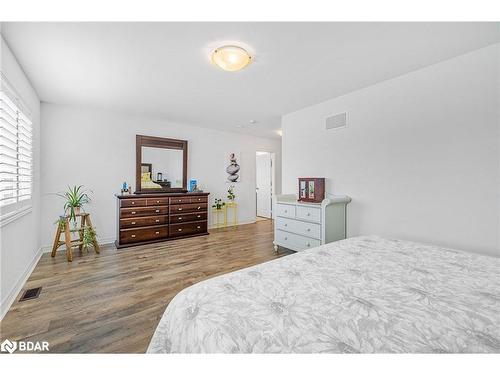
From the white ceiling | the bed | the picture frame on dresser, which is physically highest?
the white ceiling

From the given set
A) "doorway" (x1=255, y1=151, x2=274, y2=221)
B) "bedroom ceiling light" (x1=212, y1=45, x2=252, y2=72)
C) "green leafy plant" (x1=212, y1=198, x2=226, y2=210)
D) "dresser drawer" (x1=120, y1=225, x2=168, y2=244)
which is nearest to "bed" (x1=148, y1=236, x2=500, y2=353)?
"bedroom ceiling light" (x1=212, y1=45, x2=252, y2=72)

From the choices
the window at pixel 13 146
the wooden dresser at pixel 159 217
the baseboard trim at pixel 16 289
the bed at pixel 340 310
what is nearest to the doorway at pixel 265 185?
the wooden dresser at pixel 159 217

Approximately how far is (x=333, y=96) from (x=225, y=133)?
2.92 metres

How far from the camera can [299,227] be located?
321cm

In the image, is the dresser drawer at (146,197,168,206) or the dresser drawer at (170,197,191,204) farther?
the dresser drawer at (170,197,191,204)

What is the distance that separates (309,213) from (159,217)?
268 centimetres

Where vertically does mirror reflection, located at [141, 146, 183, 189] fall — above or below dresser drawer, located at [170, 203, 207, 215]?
above

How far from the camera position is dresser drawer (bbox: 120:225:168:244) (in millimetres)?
3659

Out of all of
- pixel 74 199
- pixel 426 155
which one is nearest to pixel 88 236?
pixel 74 199

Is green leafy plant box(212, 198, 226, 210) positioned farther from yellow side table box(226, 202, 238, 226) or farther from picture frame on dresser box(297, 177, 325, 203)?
picture frame on dresser box(297, 177, 325, 203)

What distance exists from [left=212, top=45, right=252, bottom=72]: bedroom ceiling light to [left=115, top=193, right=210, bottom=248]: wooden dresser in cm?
273

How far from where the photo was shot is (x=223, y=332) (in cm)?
79
